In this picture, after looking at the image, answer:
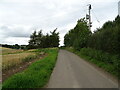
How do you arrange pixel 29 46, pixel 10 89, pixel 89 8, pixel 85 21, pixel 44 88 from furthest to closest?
1. pixel 29 46
2. pixel 85 21
3. pixel 89 8
4. pixel 44 88
5. pixel 10 89

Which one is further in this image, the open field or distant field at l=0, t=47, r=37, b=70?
distant field at l=0, t=47, r=37, b=70

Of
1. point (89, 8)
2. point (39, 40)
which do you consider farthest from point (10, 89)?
point (39, 40)

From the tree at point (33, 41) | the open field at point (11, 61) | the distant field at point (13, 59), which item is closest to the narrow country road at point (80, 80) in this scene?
the open field at point (11, 61)

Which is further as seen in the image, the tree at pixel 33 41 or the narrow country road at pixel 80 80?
the tree at pixel 33 41

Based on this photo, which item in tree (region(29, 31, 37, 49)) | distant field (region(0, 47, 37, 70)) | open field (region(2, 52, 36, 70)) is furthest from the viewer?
tree (region(29, 31, 37, 49))

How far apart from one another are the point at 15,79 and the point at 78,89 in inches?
131

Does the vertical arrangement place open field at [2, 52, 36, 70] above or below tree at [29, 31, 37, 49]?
below

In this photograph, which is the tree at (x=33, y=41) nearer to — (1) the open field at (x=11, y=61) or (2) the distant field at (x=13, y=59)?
(2) the distant field at (x=13, y=59)

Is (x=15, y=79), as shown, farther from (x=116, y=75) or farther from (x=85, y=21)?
(x=85, y=21)

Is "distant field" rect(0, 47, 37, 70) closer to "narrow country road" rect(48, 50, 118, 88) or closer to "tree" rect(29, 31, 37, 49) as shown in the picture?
"narrow country road" rect(48, 50, 118, 88)

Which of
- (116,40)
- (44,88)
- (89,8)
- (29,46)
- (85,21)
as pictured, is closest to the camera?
(44,88)

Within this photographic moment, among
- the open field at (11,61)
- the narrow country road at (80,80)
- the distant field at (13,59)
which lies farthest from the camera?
the distant field at (13,59)

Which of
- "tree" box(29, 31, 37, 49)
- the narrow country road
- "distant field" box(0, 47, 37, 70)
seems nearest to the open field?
"distant field" box(0, 47, 37, 70)

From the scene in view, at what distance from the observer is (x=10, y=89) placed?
7484 millimetres
